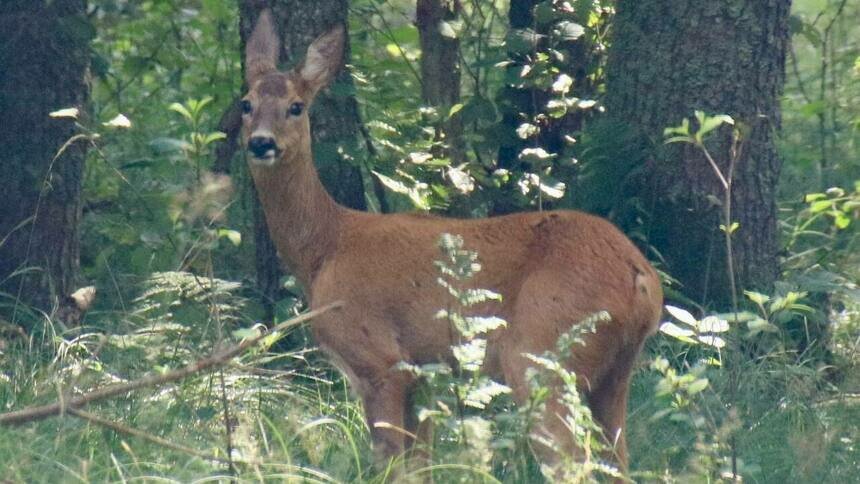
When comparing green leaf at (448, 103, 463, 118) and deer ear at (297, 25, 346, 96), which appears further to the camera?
green leaf at (448, 103, 463, 118)

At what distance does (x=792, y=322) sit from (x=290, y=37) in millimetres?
2744

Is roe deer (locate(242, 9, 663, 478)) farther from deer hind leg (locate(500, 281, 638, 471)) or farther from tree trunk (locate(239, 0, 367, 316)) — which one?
tree trunk (locate(239, 0, 367, 316))

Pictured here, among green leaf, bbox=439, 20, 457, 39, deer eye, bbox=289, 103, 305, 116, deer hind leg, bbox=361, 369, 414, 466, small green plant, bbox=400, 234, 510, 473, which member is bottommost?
deer hind leg, bbox=361, 369, 414, 466

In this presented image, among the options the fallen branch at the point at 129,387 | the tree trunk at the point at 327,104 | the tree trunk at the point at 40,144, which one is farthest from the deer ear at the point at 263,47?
the fallen branch at the point at 129,387

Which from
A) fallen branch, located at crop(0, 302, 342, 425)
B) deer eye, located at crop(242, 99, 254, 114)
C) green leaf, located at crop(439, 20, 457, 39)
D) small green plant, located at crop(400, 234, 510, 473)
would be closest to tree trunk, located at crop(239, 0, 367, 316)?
green leaf, located at crop(439, 20, 457, 39)

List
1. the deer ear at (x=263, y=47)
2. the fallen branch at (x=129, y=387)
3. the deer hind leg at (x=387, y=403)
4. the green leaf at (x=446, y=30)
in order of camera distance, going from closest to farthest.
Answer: the fallen branch at (x=129, y=387) → the deer hind leg at (x=387, y=403) → the deer ear at (x=263, y=47) → the green leaf at (x=446, y=30)

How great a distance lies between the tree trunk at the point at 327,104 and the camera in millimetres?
6863

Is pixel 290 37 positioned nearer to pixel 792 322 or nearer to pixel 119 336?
pixel 119 336

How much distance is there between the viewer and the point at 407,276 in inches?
229

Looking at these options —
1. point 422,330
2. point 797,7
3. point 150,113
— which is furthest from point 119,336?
point 797,7

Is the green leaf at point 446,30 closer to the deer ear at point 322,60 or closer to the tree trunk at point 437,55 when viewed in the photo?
the tree trunk at point 437,55

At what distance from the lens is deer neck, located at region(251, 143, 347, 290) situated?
6156mm

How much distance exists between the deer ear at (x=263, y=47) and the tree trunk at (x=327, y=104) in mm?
300

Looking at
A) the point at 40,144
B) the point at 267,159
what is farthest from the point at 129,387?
the point at 40,144
